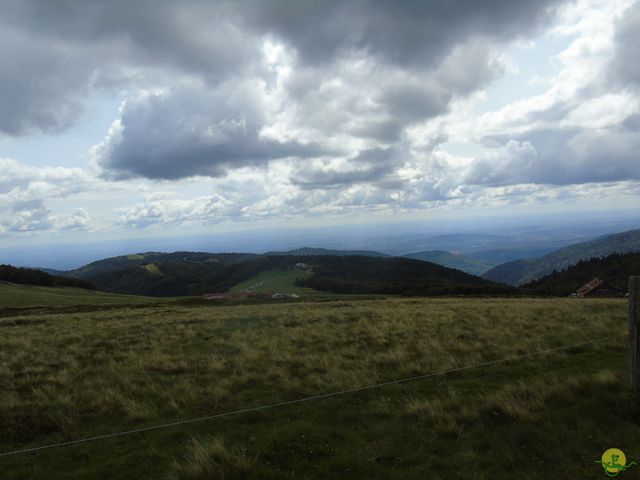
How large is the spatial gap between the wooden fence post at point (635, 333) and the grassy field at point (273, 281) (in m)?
127

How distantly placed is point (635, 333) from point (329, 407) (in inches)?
246

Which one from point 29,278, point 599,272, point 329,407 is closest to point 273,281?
point 29,278

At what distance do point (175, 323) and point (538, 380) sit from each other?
19885 mm

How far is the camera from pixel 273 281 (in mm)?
156500

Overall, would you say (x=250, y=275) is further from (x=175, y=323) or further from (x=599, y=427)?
(x=599, y=427)

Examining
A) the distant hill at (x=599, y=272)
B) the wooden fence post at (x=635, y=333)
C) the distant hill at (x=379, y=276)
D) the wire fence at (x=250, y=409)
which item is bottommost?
the distant hill at (x=599, y=272)

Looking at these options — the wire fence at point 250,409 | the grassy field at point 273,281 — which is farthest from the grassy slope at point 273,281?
the wire fence at point 250,409

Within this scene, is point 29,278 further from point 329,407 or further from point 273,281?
point 329,407

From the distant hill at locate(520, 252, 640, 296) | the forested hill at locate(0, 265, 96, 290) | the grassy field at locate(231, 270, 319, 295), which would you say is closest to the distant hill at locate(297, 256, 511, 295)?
the grassy field at locate(231, 270, 319, 295)

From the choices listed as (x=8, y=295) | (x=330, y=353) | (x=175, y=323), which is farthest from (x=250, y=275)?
(x=330, y=353)

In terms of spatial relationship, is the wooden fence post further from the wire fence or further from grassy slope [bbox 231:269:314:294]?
grassy slope [bbox 231:269:314:294]

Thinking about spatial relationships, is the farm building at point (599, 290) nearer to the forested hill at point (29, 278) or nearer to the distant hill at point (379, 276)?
the distant hill at point (379, 276)

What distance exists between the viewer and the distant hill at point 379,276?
122 meters

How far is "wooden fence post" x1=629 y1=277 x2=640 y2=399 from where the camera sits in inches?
283
